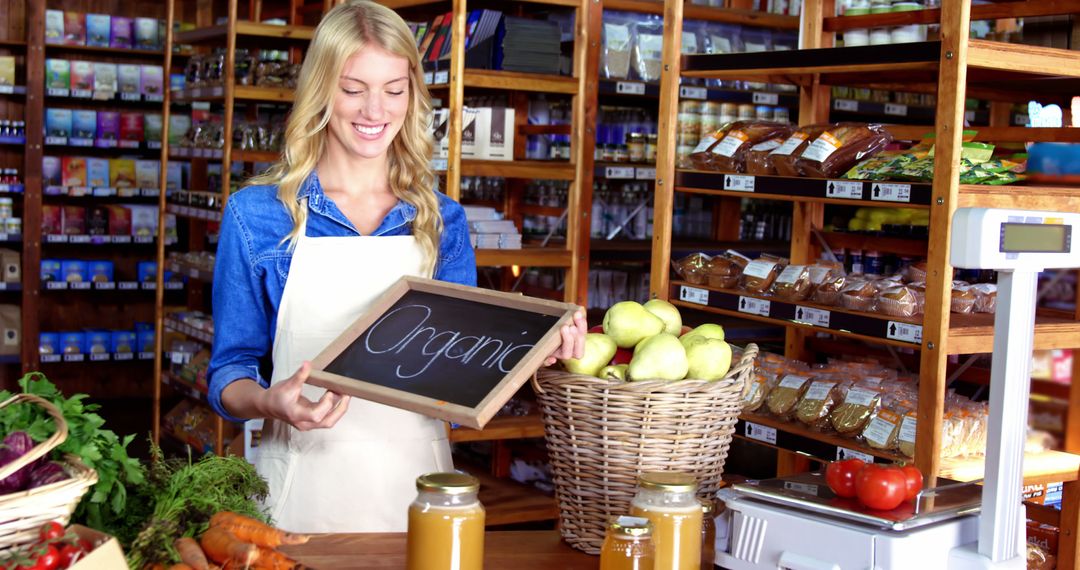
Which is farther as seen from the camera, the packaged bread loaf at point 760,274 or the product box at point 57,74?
the product box at point 57,74

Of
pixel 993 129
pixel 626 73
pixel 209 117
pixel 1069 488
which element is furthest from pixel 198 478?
pixel 209 117

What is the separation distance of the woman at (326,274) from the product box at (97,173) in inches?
225

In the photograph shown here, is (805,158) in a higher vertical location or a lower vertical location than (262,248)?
higher

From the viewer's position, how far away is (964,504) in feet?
5.71

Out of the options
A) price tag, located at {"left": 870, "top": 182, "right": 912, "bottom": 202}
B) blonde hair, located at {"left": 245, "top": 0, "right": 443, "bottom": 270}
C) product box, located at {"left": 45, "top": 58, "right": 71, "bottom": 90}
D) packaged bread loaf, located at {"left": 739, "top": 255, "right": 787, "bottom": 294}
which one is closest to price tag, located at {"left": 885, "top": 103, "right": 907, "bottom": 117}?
packaged bread loaf, located at {"left": 739, "top": 255, "right": 787, "bottom": 294}

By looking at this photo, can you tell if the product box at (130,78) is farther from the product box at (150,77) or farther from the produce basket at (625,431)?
the produce basket at (625,431)

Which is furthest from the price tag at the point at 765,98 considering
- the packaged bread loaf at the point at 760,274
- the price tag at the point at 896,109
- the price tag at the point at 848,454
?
the price tag at the point at 848,454

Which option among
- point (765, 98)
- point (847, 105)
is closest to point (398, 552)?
point (765, 98)

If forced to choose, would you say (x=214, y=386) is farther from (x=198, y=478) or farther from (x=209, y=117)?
(x=209, y=117)

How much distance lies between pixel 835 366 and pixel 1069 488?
0.72 m

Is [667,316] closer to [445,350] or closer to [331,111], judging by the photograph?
[445,350]

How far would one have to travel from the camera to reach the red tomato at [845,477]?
1746 millimetres

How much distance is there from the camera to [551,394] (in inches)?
74.2

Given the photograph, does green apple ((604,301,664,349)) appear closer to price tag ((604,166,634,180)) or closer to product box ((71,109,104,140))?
price tag ((604,166,634,180))
